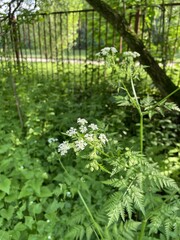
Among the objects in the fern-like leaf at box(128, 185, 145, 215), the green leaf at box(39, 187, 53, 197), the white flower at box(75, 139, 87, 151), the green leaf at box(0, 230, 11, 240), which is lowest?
the green leaf at box(0, 230, 11, 240)

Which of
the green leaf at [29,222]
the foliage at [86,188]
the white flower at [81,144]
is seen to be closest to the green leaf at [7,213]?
the foliage at [86,188]

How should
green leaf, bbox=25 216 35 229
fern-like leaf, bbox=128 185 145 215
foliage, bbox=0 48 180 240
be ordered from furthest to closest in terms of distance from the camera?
1. green leaf, bbox=25 216 35 229
2. foliage, bbox=0 48 180 240
3. fern-like leaf, bbox=128 185 145 215

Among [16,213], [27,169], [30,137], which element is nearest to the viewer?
[16,213]

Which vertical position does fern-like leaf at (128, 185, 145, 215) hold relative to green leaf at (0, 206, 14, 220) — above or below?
above

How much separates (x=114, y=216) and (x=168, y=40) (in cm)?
414

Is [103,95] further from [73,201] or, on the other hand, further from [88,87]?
[73,201]

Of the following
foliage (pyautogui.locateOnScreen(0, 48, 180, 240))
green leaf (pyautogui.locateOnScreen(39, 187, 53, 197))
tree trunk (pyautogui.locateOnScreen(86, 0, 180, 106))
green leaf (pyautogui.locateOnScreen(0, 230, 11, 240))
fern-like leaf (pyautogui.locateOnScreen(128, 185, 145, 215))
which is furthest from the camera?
tree trunk (pyautogui.locateOnScreen(86, 0, 180, 106))

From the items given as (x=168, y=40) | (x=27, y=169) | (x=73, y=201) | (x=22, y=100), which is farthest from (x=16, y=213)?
(x=168, y=40)

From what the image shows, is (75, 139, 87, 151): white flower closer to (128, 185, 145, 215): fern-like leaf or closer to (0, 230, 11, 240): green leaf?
(128, 185, 145, 215): fern-like leaf

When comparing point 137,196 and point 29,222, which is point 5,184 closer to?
point 29,222

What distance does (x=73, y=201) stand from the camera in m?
2.23

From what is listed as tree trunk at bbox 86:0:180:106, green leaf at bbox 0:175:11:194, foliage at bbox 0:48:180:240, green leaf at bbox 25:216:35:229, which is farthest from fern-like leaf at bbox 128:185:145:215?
tree trunk at bbox 86:0:180:106

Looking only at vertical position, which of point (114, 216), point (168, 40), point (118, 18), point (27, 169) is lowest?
point (27, 169)

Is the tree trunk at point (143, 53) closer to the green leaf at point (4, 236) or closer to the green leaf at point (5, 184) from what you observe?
Answer: the green leaf at point (5, 184)
